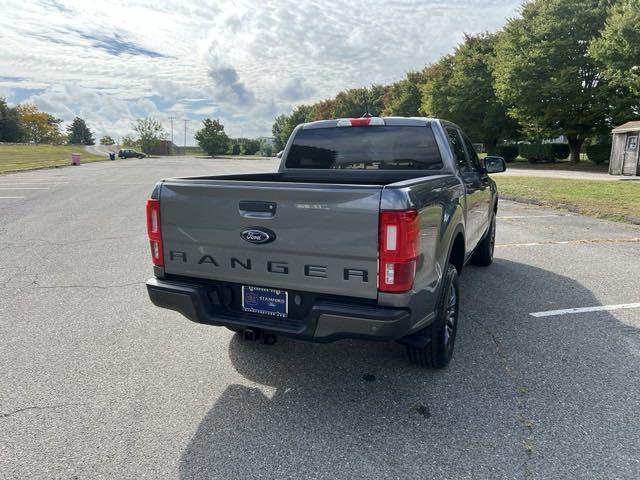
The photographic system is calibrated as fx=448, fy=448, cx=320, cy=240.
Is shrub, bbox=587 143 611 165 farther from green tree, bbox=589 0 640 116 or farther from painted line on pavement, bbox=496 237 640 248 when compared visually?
painted line on pavement, bbox=496 237 640 248

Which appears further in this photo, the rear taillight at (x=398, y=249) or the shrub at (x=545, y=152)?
the shrub at (x=545, y=152)

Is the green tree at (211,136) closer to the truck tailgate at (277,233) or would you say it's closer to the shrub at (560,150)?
the shrub at (560,150)

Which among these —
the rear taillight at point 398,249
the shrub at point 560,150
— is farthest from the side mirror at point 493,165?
the shrub at point 560,150

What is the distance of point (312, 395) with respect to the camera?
3.03 m

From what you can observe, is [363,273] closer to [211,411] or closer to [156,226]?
[211,411]

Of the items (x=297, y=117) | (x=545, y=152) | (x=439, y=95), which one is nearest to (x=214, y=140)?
(x=297, y=117)

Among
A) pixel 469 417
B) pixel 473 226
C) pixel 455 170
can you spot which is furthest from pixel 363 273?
pixel 473 226

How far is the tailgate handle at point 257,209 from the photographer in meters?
2.71

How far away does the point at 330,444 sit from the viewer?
8.27 ft

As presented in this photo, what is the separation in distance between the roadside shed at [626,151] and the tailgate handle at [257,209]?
23.2 metres

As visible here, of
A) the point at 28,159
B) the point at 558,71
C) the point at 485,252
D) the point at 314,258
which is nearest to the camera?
the point at 314,258

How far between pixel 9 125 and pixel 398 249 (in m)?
109

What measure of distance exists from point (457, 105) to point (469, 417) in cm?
3972

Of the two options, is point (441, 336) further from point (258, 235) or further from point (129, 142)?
point (129, 142)
